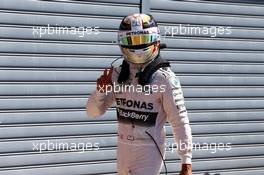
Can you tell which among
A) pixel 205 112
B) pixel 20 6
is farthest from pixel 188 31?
pixel 20 6

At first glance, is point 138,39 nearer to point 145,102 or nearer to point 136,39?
point 136,39

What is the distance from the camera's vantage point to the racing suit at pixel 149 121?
12.5 ft

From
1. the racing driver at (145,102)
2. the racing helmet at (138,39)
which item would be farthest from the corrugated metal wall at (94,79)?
the racing helmet at (138,39)

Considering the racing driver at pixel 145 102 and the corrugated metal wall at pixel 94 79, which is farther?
the corrugated metal wall at pixel 94 79

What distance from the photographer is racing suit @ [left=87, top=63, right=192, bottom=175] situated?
12.5ft

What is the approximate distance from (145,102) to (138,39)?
418mm

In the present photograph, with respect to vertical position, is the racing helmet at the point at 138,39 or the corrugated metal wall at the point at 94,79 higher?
the racing helmet at the point at 138,39

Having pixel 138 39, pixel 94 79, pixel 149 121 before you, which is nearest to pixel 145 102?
pixel 149 121

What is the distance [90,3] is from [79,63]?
63 cm

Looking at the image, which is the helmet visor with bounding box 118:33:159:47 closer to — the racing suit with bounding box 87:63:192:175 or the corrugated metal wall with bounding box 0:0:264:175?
the racing suit with bounding box 87:63:192:175

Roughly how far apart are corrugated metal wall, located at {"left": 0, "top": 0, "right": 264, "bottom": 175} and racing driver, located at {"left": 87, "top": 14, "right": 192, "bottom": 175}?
1.97 m

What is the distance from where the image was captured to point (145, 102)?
12.7ft

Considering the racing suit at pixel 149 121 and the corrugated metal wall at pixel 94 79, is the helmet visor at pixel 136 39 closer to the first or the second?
the racing suit at pixel 149 121

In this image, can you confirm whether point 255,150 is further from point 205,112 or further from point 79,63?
point 79,63
